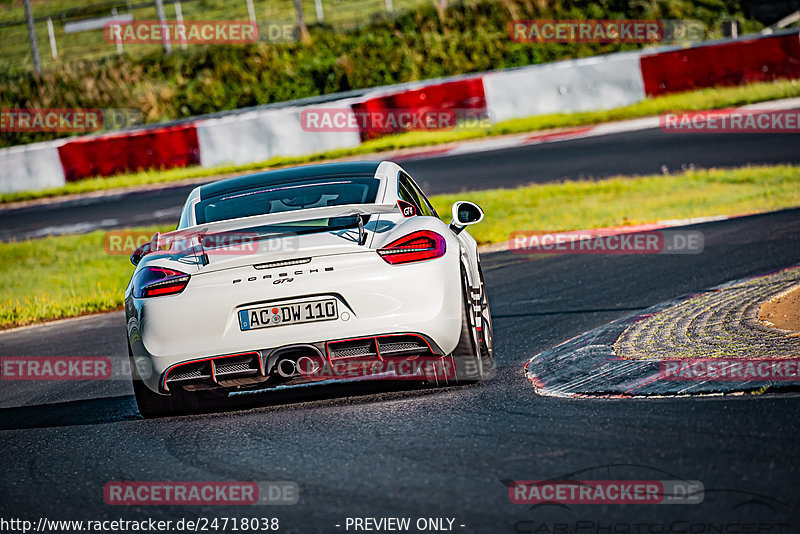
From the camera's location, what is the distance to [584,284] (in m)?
10.0

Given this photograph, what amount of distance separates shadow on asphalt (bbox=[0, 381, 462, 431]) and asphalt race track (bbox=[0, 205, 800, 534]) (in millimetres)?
20

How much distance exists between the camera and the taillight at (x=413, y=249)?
6.04 m

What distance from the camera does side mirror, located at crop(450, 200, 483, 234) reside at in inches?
278

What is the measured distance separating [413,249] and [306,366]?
2.65ft

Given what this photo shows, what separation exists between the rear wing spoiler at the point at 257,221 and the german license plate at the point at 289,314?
1.75 feet

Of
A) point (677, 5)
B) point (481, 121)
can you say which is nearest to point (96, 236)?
point (481, 121)

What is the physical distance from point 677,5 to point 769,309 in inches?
980
